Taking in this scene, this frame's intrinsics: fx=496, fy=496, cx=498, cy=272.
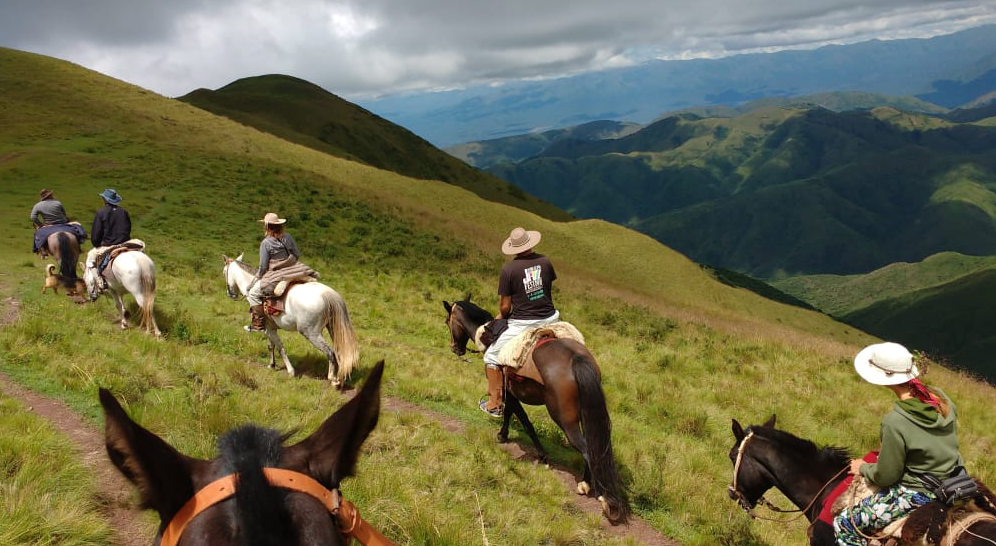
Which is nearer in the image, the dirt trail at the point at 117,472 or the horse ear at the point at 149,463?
the horse ear at the point at 149,463

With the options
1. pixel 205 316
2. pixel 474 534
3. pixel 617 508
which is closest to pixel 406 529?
pixel 474 534

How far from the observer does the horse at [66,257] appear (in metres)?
14.5

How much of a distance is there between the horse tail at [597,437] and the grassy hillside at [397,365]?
0.44m

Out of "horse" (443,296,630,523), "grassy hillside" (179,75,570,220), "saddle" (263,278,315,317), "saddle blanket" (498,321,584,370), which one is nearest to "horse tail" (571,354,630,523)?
"horse" (443,296,630,523)

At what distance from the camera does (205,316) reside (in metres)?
15.1

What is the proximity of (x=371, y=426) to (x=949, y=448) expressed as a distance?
5.88 m

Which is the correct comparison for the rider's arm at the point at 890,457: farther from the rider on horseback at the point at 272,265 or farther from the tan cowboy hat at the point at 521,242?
the rider on horseback at the point at 272,265

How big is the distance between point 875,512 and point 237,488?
6.46 meters

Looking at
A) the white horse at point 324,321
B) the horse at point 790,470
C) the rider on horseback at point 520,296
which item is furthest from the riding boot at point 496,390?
the horse at point 790,470

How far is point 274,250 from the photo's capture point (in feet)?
37.2

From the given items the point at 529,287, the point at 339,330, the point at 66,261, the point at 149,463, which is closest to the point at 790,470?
the point at 529,287

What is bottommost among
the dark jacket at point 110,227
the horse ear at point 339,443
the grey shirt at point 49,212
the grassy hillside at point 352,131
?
the horse ear at point 339,443

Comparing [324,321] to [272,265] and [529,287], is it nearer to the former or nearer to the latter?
[272,265]

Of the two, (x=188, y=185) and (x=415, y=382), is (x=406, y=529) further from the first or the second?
(x=188, y=185)
